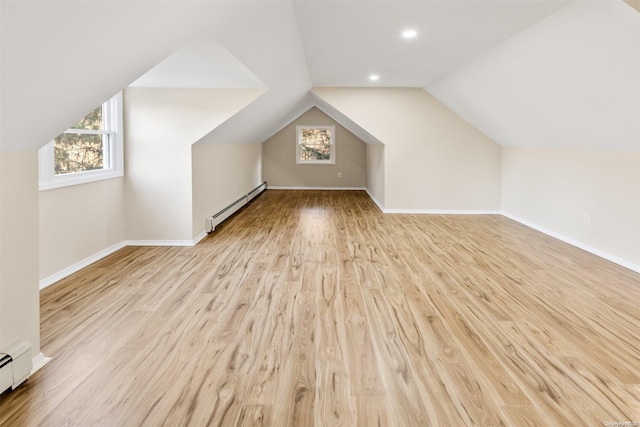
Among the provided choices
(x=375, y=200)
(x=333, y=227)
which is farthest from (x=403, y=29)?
(x=375, y=200)

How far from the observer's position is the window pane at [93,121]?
4.38m

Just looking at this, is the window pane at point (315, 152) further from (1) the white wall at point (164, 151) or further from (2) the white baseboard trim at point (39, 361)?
(2) the white baseboard trim at point (39, 361)

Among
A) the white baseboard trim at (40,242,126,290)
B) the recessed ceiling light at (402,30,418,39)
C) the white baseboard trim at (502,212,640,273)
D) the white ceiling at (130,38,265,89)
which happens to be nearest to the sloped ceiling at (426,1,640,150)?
the recessed ceiling light at (402,30,418,39)

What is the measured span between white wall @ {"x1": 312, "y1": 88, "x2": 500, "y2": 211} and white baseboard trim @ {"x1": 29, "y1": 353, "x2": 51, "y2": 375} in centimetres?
587

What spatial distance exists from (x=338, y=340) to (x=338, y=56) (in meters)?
3.53

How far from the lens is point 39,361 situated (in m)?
2.31

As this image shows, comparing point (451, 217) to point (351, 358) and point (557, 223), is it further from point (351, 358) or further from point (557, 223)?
point (351, 358)

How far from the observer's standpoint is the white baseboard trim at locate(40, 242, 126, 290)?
3.67 meters

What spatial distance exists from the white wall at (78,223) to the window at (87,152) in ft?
0.30

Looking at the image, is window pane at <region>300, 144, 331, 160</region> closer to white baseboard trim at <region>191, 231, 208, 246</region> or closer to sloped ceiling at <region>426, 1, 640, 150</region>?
sloped ceiling at <region>426, 1, 640, 150</region>

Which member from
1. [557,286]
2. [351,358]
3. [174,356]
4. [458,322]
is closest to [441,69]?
[557,286]

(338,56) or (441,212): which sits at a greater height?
(338,56)

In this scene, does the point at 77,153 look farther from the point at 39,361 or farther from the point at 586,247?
the point at 586,247

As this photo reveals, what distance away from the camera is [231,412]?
190 centimetres
